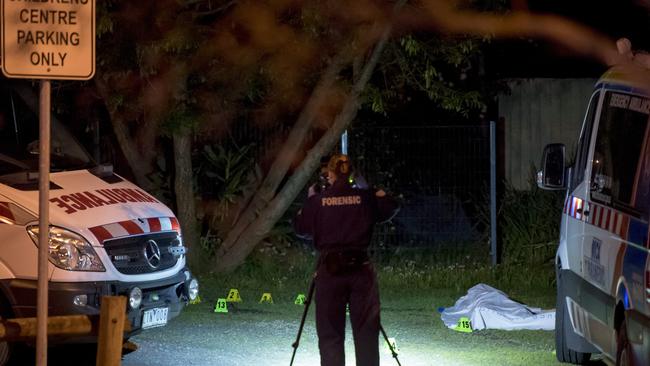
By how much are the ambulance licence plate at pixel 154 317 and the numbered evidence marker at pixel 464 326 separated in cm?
322

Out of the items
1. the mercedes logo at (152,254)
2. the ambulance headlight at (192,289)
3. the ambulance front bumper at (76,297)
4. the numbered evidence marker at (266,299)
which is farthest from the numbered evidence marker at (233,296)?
the ambulance front bumper at (76,297)

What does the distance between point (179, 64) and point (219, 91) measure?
811 millimetres

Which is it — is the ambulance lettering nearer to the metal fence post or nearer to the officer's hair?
the officer's hair

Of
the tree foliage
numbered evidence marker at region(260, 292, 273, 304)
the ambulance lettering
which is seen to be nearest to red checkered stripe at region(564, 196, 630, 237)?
the ambulance lettering

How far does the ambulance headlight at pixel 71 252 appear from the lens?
936cm

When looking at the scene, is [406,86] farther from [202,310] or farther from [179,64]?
[202,310]

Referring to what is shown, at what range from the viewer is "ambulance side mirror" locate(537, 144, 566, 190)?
9930 mm

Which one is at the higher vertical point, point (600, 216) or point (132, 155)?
point (132, 155)

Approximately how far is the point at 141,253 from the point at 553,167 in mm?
3363

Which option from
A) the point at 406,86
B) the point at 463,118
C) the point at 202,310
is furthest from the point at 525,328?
the point at 463,118

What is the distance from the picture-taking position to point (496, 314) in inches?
472

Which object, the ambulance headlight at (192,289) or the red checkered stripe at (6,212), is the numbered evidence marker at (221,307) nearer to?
the ambulance headlight at (192,289)

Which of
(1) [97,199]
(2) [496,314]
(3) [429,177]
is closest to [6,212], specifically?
(1) [97,199]

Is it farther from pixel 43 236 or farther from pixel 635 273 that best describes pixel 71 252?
pixel 635 273
